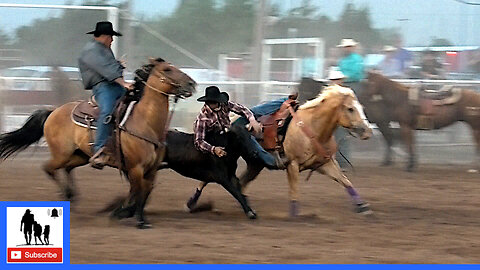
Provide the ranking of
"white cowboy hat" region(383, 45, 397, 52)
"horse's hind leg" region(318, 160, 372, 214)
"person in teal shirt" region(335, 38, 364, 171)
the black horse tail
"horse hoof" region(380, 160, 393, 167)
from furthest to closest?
"white cowboy hat" region(383, 45, 397, 52) → "horse hoof" region(380, 160, 393, 167) → "person in teal shirt" region(335, 38, 364, 171) → the black horse tail → "horse's hind leg" region(318, 160, 372, 214)

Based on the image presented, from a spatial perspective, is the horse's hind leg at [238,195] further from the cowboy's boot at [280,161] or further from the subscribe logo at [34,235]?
the subscribe logo at [34,235]

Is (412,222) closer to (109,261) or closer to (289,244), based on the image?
(289,244)

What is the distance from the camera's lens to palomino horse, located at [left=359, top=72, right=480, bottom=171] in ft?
44.2

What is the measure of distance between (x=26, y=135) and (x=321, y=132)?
2854 millimetres

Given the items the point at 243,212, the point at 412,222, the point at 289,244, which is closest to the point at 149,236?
the point at 289,244

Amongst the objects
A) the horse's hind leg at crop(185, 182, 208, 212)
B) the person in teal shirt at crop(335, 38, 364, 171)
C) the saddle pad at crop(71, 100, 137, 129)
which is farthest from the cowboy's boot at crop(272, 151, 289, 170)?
the person in teal shirt at crop(335, 38, 364, 171)

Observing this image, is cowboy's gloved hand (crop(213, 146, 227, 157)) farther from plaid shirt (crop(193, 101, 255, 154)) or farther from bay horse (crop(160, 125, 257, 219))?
bay horse (crop(160, 125, 257, 219))

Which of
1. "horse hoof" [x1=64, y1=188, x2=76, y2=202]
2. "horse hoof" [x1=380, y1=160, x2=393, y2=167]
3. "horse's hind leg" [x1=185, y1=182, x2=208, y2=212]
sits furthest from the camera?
"horse hoof" [x1=380, y1=160, x2=393, y2=167]

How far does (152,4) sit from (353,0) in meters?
3.78

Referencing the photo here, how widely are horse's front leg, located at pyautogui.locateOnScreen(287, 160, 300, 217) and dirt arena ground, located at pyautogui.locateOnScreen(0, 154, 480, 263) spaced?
0.10m

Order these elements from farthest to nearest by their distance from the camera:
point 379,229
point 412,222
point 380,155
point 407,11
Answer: point 407,11 → point 380,155 → point 412,222 → point 379,229

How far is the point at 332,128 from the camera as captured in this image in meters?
8.70

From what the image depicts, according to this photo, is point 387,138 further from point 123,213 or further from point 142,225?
point 142,225

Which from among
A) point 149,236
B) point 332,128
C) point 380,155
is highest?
point 332,128
